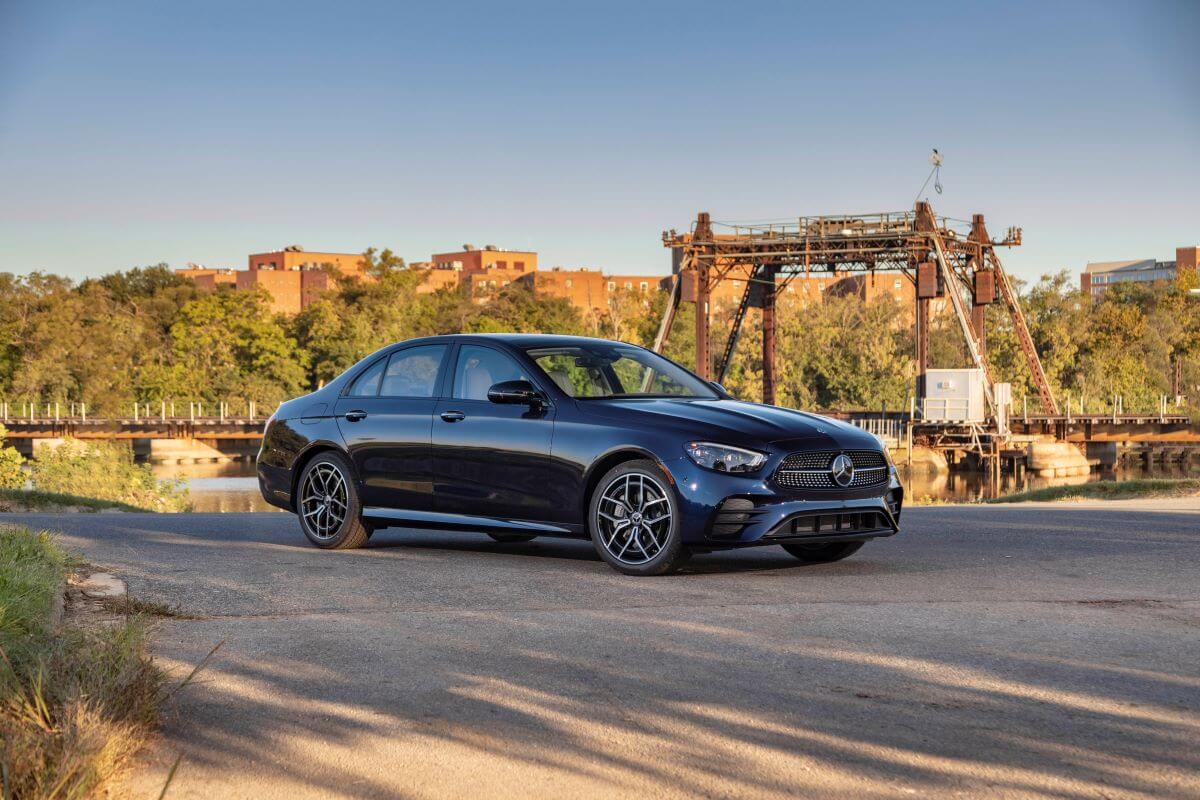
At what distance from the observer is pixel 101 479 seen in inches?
1486

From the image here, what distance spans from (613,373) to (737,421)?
52.7 inches

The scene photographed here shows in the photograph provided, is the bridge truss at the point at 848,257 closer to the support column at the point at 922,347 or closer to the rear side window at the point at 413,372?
the support column at the point at 922,347

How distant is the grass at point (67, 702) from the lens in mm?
4086

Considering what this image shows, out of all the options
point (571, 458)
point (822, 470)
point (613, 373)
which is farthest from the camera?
point (613, 373)

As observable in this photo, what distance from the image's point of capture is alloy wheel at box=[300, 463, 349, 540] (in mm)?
11180

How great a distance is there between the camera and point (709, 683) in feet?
19.4

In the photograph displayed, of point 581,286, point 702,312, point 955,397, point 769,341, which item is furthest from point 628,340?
point 581,286

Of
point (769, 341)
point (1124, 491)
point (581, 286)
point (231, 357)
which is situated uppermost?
point (581, 286)

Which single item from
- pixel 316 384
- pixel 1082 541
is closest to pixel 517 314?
pixel 316 384

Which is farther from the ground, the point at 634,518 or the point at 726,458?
the point at 726,458

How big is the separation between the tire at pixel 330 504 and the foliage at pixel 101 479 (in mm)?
23365

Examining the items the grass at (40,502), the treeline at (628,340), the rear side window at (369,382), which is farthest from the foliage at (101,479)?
the treeline at (628,340)

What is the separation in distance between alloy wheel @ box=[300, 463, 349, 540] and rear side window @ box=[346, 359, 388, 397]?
602 mm

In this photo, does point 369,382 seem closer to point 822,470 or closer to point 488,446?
point 488,446
